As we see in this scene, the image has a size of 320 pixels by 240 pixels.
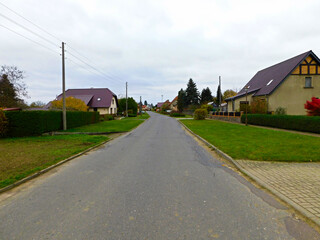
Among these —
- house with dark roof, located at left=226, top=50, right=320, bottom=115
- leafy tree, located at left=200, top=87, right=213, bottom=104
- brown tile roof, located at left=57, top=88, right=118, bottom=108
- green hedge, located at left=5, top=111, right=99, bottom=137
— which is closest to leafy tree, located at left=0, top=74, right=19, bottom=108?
brown tile roof, located at left=57, top=88, right=118, bottom=108

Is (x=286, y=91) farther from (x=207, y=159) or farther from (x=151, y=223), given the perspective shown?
(x=151, y=223)

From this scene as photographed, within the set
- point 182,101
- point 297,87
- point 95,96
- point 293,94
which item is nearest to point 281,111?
point 293,94

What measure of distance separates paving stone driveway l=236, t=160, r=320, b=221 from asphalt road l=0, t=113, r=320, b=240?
1.53ft

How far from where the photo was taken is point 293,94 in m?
22.5

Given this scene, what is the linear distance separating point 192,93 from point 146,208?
57.9m

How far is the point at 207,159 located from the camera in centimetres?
684

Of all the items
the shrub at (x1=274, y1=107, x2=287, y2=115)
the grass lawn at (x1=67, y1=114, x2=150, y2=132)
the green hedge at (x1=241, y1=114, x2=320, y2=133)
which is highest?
the shrub at (x1=274, y1=107, x2=287, y2=115)

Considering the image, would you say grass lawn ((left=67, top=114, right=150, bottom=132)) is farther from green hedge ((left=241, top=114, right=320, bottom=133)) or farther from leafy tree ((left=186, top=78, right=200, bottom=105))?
leafy tree ((left=186, top=78, right=200, bottom=105))

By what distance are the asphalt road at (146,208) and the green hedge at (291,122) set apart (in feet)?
37.3

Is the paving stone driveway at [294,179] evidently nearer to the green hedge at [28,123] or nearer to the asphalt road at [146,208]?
the asphalt road at [146,208]

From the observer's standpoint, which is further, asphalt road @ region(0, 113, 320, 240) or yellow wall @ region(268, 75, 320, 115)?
yellow wall @ region(268, 75, 320, 115)

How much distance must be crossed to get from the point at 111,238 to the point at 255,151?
682cm

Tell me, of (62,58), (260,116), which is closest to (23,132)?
(62,58)

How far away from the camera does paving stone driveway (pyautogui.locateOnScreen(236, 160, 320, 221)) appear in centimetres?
346
